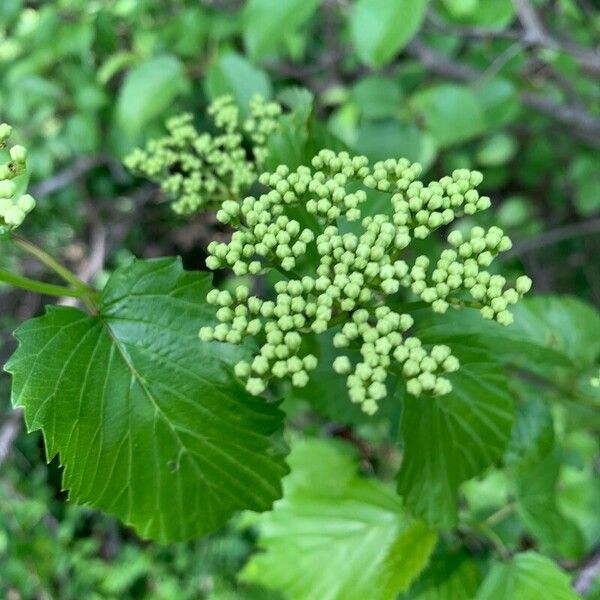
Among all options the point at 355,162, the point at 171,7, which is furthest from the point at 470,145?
the point at 355,162

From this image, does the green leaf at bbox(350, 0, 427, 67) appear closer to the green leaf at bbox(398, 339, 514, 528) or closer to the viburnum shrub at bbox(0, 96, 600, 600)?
the viburnum shrub at bbox(0, 96, 600, 600)

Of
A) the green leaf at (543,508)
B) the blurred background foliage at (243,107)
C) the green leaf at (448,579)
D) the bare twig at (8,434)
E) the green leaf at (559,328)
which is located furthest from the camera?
the blurred background foliage at (243,107)

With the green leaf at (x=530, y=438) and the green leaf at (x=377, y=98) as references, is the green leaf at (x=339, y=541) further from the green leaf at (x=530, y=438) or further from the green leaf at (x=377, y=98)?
the green leaf at (x=377, y=98)

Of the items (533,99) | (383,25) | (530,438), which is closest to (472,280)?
(530,438)

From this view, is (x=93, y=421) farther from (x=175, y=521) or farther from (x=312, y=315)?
(x=312, y=315)

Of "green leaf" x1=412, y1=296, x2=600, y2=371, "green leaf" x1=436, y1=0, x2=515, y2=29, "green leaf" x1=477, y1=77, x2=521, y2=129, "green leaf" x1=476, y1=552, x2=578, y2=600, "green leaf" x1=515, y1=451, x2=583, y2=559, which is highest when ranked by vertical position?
"green leaf" x1=436, y1=0, x2=515, y2=29

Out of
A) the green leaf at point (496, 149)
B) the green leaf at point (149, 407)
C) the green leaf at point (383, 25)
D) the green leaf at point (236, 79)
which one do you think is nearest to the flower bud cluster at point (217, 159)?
the green leaf at point (149, 407)

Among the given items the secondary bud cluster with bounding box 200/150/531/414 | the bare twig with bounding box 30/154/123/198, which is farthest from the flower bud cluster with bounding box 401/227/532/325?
the bare twig with bounding box 30/154/123/198
